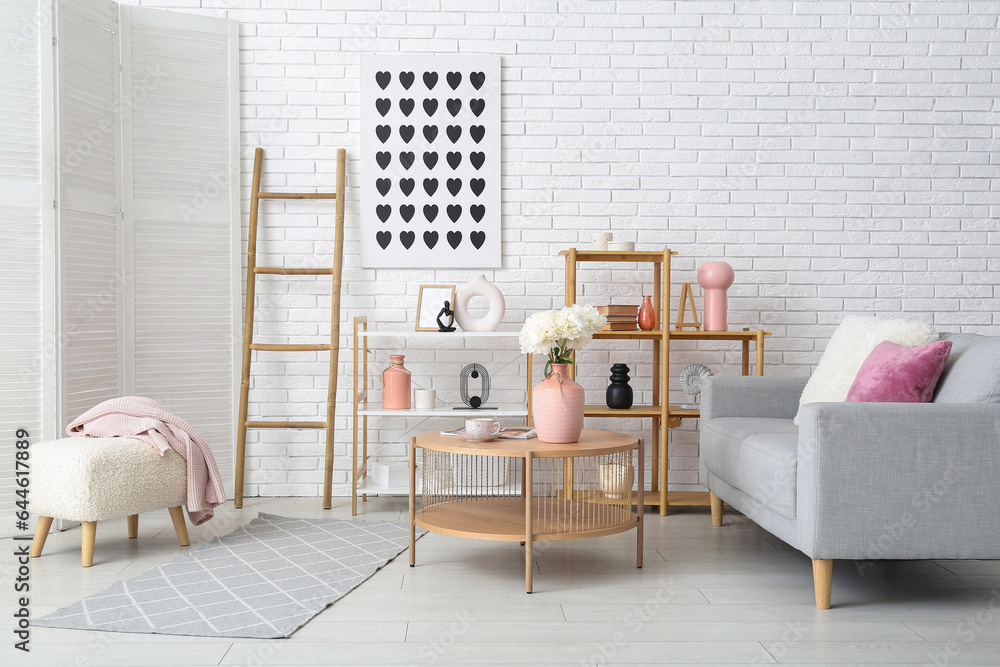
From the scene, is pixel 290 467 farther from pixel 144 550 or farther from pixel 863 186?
pixel 863 186

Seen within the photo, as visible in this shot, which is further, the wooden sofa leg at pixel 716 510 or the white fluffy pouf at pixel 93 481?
the wooden sofa leg at pixel 716 510

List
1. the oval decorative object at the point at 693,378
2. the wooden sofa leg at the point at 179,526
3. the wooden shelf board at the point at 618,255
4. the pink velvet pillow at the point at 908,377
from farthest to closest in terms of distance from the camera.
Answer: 1. the oval decorative object at the point at 693,378
2. the wooden shelf board at the point at 618,255
3. the wooden sofa leg at the point at 179,526
4. the pink velvet pillow at the point at 908,377

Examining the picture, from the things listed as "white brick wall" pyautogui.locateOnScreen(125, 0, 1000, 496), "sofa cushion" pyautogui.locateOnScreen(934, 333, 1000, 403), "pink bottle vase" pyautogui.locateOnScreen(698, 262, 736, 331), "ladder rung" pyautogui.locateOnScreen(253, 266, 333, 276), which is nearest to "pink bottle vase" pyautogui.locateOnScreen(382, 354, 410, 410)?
"white brick wall" pyautogui.locateOnScreen(125, 0, 1000, 496)

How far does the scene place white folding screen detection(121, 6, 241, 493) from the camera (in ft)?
12.8

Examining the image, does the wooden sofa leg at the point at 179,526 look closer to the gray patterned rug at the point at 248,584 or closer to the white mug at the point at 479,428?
the gray patterned rug at the point at 248,584

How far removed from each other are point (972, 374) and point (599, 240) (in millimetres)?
1743

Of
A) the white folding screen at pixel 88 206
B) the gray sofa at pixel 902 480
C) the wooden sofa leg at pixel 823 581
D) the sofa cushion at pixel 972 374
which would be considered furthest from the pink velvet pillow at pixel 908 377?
the white folding screen at pixel 88 206

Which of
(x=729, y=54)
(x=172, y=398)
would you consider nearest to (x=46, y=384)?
(x=172, y=398)

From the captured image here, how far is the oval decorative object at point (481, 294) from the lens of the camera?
3.79m

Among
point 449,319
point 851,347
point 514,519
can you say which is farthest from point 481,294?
point 851,347

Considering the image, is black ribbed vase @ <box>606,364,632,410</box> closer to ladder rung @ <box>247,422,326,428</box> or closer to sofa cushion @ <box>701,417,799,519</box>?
sofa cushion @ <box>701,417,799,519</box>

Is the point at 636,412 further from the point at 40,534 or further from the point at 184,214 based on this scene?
the point at 40,534

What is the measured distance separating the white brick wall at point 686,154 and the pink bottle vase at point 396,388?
33 cm

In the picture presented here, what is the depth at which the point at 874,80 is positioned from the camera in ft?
13.5
